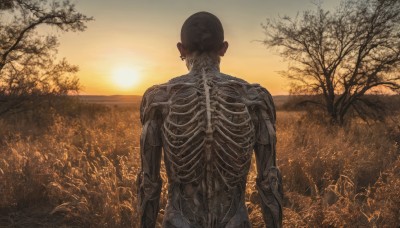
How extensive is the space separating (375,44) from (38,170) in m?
12.8

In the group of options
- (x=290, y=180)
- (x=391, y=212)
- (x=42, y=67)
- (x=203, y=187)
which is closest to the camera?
(x=203, y=187)

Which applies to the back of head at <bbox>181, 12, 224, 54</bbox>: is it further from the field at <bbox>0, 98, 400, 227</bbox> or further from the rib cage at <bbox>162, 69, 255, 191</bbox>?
the field at <bbox>0, 98, 400, 227</bbox>

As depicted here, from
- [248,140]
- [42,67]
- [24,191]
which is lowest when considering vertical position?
[24,191]

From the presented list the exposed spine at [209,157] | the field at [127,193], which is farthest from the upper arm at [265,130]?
the field at [127,193]

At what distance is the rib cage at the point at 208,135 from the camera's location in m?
2.05

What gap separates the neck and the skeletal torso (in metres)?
0.12

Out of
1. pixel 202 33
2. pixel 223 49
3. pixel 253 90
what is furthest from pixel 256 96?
pixel 202 33

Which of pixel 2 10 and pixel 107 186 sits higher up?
pixel 2 10

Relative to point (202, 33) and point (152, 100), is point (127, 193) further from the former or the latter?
point (202, 33)

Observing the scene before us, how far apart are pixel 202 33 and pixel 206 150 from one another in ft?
2.05

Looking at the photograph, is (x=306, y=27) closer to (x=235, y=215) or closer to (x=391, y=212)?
(x=391, y=212)

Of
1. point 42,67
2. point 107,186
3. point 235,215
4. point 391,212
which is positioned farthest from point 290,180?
point 42,67

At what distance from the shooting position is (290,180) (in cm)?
741

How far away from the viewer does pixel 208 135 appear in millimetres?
2029
